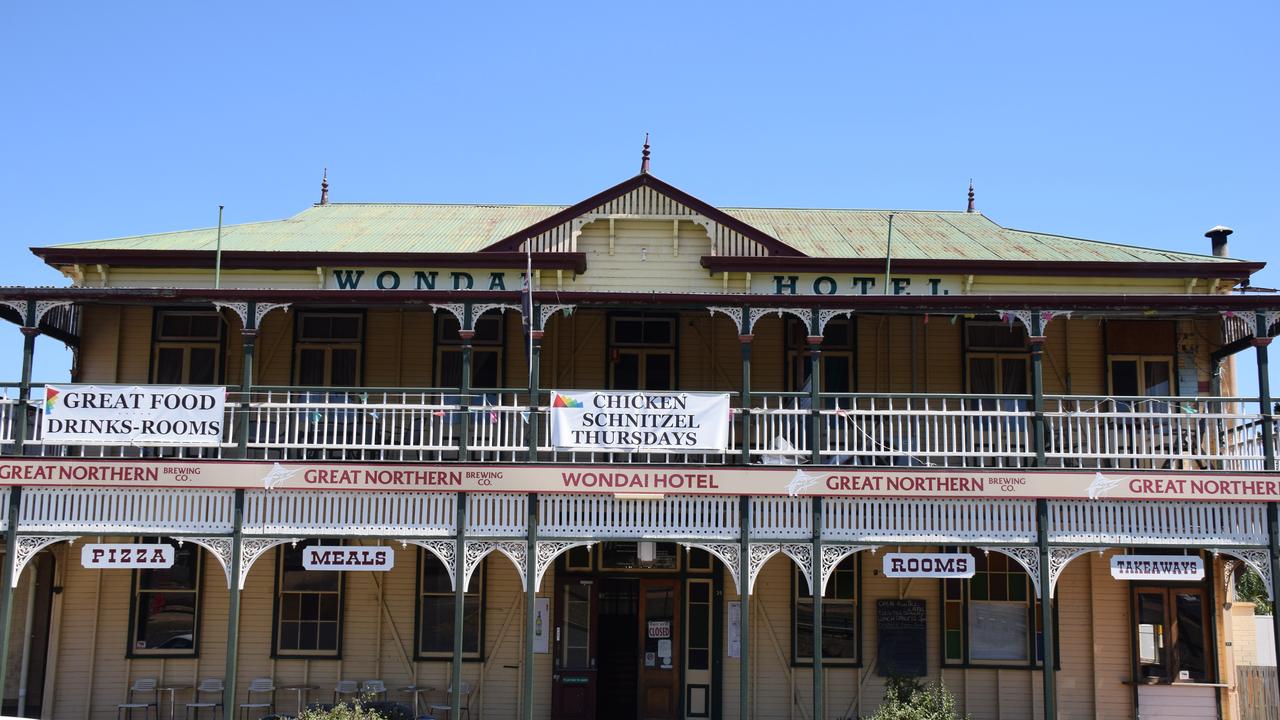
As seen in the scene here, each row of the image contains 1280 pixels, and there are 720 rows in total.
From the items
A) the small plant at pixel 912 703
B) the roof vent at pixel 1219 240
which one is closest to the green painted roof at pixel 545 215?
the roof vent at pixel 1219 240

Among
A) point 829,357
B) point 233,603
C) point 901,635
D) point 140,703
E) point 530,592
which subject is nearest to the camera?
point 233,603

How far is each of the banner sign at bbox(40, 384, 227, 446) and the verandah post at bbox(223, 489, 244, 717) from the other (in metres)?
1.04

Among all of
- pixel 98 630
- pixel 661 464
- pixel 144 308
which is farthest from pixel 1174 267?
pixel 98 630

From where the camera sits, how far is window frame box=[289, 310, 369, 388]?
1877 centimetres

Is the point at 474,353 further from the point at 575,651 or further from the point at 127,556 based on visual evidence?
the point at 127,556

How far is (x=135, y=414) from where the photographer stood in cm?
1593

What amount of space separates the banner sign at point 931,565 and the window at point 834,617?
7.54ft

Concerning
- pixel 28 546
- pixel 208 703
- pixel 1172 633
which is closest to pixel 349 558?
pixel 208 703

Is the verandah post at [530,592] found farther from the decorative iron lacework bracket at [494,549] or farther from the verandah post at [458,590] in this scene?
the verandah post at [458,590]

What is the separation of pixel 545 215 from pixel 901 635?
34.2 ft

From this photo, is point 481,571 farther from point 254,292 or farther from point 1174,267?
point 1174,267

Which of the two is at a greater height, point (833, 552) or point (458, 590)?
point (833, 552)

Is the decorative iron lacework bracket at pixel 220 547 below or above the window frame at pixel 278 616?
above

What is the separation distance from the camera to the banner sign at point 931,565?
15984mm
